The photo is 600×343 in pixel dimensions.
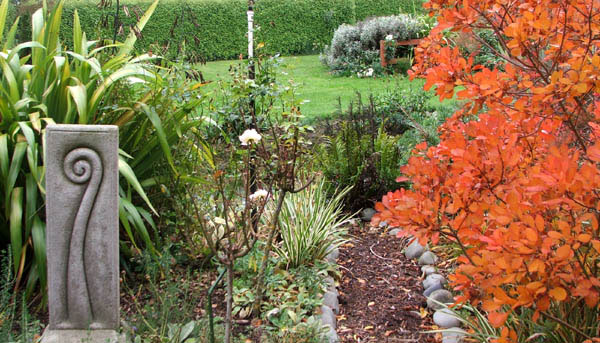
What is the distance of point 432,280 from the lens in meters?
3.29

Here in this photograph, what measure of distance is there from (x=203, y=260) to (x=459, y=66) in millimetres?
2114

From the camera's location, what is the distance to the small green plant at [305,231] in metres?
3.43

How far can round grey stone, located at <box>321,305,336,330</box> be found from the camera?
289 cm

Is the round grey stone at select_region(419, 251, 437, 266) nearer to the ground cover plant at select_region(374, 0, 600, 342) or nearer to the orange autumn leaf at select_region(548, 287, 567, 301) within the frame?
the ground cover plant at select_region(374, 0, 600, 342)

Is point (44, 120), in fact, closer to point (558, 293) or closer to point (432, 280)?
point (432, 280)

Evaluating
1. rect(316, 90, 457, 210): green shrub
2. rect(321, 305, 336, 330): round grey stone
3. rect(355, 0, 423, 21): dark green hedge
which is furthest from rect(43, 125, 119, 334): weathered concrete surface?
rect(355, 0, 423, 21): dark green hedge

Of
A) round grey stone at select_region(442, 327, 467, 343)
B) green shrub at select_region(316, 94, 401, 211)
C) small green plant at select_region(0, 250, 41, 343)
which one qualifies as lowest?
round grey stone at select_region(442, 327, 467, 343)

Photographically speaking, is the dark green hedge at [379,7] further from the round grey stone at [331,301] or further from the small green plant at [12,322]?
the small green plant at [12,322]

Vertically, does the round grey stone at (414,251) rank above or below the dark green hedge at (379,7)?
below

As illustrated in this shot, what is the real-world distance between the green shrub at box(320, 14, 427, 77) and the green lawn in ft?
1.33

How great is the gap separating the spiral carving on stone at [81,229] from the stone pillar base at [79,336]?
0.18ft

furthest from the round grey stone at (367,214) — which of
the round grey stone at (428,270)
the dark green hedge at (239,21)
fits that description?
the dark green hedge at (239,21)

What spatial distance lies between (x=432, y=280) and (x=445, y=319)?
44 centimetres

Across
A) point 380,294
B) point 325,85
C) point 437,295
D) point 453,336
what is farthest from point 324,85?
point 453,336
